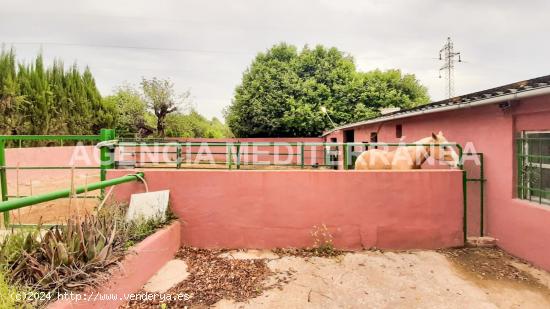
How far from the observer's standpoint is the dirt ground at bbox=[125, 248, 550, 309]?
3.51 m

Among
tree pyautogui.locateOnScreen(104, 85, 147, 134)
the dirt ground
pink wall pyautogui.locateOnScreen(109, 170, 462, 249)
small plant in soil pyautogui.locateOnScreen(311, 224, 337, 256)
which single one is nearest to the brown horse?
pink wall pyautogui.locateOnScreen(109, 170, 462, 249)

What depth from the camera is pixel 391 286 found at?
3.89 meters

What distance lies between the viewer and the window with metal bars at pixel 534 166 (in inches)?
176

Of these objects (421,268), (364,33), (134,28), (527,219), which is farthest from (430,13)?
(134,28)

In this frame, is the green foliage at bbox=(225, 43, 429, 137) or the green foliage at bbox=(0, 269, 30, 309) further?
the green foliage at bbox=(225, 43, 429, 137)

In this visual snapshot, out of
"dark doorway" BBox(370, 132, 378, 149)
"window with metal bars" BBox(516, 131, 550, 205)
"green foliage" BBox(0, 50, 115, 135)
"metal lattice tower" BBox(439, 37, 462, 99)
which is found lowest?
"window with metal bars" BBox(516, 131, 550, 205)

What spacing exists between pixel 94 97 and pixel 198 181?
1805cm

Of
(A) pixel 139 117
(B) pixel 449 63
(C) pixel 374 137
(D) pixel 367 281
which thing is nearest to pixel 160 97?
(A) pixel 139 117

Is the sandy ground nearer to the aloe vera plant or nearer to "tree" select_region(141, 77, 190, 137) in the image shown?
the aloe vera plant

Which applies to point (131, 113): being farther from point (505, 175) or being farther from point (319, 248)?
point (505, 175)

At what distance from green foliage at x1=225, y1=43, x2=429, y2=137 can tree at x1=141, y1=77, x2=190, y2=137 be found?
5.87 meters

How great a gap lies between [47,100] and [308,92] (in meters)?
15.8

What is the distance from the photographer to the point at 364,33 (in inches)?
746

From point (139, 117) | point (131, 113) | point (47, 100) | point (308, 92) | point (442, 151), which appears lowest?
point (442, 151)
